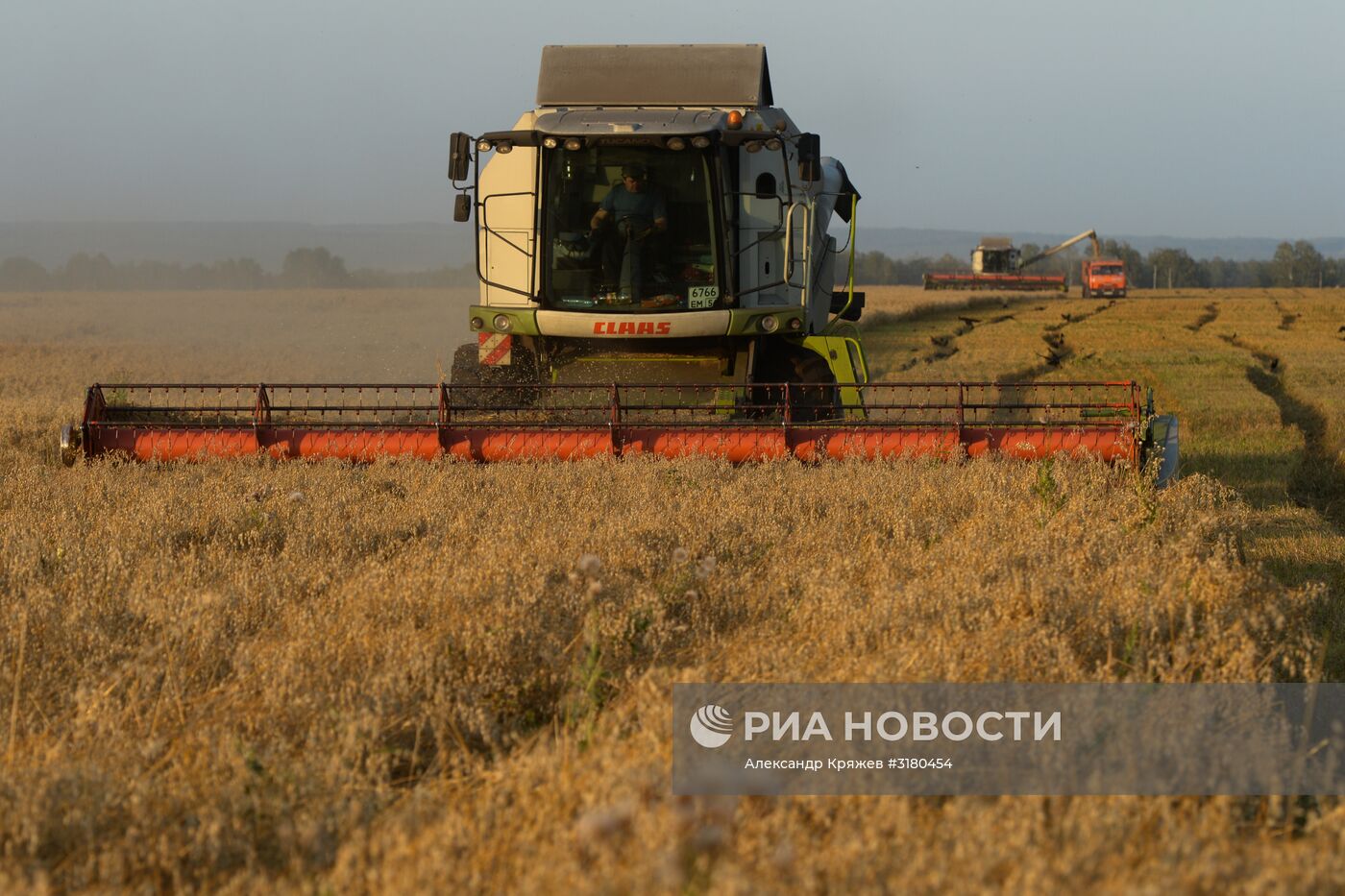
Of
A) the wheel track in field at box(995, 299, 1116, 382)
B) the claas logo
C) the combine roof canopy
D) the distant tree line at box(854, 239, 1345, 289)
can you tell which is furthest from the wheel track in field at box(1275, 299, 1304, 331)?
the distant tree line at box(854, 239, 1345, 289)

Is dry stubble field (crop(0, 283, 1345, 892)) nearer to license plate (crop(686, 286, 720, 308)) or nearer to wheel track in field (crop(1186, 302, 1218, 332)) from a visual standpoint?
license plate (crop(686, 286, 720, 308))

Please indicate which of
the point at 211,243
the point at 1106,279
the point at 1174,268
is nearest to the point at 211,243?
the point at 211,243

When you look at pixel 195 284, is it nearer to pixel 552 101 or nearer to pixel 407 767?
pixel 552 101

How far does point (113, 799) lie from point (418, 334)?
88.9 ft

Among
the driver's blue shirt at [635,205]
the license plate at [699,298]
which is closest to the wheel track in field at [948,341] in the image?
the license plate at [699,298]

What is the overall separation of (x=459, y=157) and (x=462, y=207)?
42cm

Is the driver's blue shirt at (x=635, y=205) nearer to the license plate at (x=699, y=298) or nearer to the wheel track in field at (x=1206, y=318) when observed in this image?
the license plate at (x=699, y=298)

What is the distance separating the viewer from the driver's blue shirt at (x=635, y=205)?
9836 mm

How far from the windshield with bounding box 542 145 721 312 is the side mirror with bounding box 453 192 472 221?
598 millimetres

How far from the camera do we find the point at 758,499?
6773 millimetres

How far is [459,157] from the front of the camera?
9758mm

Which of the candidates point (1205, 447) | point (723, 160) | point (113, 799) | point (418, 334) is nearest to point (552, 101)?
point (723, 160)

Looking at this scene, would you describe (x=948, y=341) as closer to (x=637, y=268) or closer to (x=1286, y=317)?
(x=1286, y=317)

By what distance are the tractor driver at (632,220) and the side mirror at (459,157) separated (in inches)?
38.1
